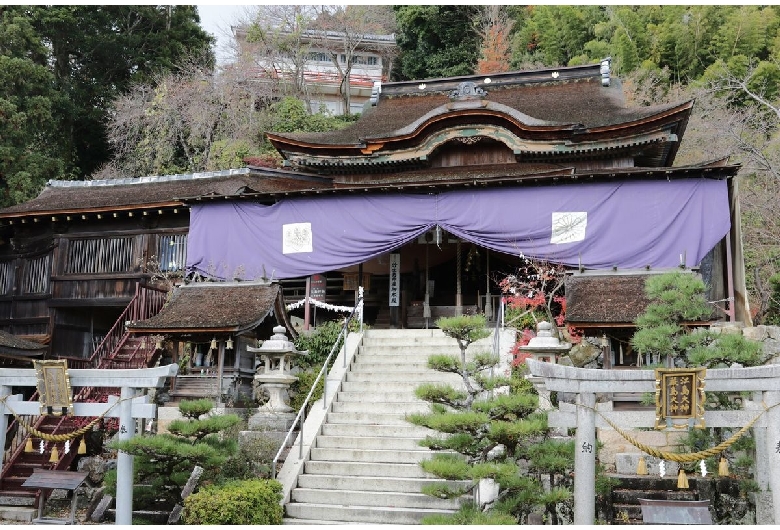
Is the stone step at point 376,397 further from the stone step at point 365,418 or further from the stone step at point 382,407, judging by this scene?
the stone step at point 365,418

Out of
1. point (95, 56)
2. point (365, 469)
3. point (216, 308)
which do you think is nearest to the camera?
point (365, 469)

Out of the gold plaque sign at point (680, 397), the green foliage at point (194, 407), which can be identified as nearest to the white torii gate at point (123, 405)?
the green foliage at point (194, 407)

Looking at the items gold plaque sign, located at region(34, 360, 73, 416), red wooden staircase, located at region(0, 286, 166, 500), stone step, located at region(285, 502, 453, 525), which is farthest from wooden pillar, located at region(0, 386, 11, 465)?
stone step, located at region(285, 502, 453, 525)

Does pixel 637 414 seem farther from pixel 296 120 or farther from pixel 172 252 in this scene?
pixel 296 120

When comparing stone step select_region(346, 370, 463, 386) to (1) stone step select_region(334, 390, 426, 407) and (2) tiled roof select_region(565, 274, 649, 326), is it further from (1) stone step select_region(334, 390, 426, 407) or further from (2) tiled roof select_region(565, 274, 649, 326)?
(2) tiled roof select_region(565, 274, 649, 326)

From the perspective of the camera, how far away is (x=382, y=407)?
12.8 metres

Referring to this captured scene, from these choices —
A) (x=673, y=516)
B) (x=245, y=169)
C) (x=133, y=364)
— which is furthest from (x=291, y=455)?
(x=245, y=169)

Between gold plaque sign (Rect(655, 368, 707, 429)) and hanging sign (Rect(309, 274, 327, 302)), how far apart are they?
39.4ft

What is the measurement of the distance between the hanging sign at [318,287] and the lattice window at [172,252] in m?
3.42

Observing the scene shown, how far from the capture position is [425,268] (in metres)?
21.0

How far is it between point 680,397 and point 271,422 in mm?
6621

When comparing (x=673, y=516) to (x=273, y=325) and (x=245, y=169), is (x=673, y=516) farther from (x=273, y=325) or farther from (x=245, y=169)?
(x=245, y=169)

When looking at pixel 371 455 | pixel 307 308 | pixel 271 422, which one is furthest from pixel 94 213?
pixel 371 455

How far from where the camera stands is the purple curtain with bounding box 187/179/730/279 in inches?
655
